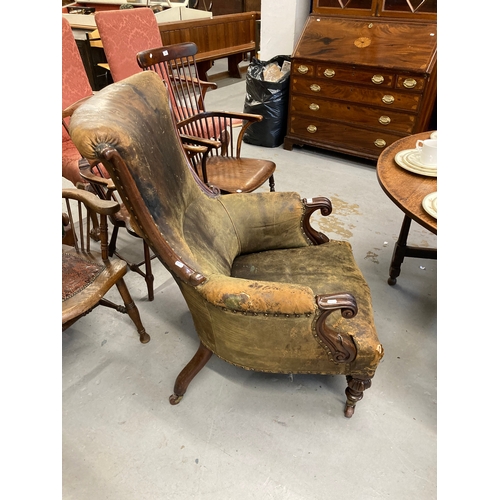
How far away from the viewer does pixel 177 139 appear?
1.46 meters

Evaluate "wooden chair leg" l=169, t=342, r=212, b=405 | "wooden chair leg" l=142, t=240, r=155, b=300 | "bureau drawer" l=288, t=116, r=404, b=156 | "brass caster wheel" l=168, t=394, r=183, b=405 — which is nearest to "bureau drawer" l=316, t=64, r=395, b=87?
"bureau drawer" l=288, t=116, r=404, b=156

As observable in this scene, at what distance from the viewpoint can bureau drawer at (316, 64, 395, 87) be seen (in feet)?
9.61

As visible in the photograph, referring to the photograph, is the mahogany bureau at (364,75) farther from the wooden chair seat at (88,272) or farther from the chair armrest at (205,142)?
the wooden chair seat at (88,272)

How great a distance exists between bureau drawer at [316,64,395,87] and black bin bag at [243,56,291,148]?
1.27 feet

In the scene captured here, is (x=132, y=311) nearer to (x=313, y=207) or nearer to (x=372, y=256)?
(x=313, y=207)

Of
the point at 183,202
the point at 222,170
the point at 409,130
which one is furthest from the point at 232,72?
the point at 183,202

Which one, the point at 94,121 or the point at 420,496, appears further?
the point at 420,496

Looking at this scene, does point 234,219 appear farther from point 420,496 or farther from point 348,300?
point 420,496

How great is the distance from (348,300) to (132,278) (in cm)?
140

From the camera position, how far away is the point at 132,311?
5.65 ft

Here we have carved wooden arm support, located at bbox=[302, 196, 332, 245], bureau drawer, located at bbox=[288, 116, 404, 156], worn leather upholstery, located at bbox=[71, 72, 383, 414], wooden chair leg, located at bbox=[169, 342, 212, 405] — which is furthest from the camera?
bureau drawer, located at bbox=[288, 116, 404, 156]

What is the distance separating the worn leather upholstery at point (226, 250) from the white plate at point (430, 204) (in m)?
0.34

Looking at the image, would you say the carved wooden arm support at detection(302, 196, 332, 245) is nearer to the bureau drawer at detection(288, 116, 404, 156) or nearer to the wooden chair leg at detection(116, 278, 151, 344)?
the wooden chair leg at detection(116, 278, 151, 344)

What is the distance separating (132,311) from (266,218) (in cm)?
72
